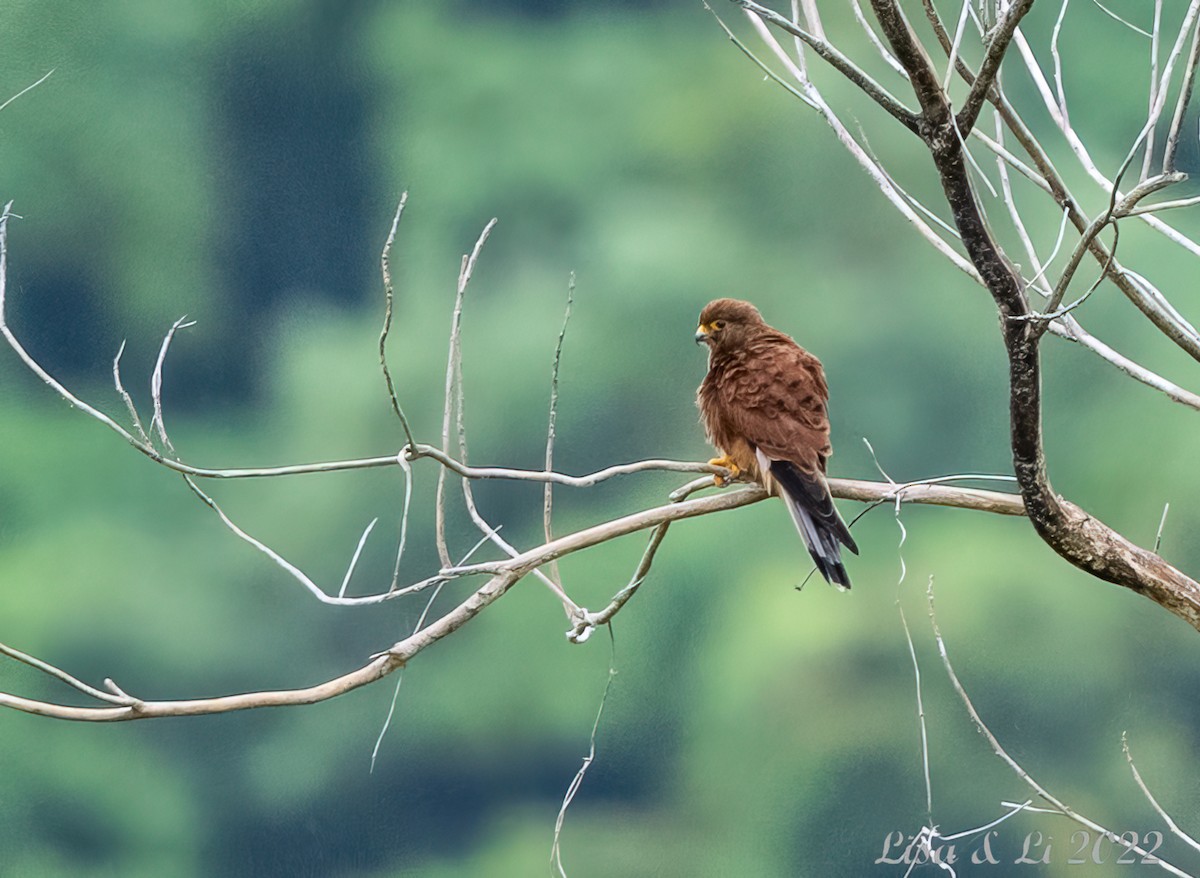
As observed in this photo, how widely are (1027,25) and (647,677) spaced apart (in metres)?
2.32

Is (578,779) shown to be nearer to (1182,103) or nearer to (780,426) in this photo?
(780,426)

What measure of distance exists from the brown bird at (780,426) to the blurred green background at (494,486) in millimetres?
1196

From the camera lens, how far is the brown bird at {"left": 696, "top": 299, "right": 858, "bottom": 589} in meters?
2.15

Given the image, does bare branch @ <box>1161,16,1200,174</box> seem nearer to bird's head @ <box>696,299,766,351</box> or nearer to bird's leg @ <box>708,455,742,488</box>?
bird's leg @ <box>708,455,742,488</box>

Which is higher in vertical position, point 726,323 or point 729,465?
point 726,323

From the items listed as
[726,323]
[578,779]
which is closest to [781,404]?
[726,323]

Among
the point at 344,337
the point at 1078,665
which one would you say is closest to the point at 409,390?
the point at 344,337

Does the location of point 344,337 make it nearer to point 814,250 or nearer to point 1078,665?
point 814,250

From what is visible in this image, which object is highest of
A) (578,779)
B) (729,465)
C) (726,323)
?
(726,323)

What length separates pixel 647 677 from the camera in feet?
12.1

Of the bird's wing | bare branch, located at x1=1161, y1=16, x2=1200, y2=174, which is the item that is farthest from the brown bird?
bare branch, located at x1=1161, y1=16, x2=1200, y2=174

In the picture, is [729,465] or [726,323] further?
[726,323]

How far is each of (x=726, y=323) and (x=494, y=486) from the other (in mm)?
1199

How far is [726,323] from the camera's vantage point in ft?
8.68
